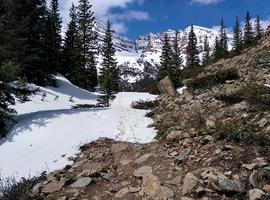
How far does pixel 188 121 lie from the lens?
46.9 feet

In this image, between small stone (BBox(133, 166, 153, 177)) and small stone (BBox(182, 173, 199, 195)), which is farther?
small stone (BBox(133, 166, 153, 177))

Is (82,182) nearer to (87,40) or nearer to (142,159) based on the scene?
(142,159)

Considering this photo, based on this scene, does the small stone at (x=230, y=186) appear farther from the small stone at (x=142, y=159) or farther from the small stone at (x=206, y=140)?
the small stone at (x=142, y=159)

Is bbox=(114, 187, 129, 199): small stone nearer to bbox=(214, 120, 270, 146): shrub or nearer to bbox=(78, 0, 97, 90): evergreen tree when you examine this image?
bbox=(214, 120, 270, 146): shrub

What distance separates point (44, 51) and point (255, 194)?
96.0 feet

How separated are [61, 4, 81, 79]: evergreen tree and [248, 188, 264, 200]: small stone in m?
40.2

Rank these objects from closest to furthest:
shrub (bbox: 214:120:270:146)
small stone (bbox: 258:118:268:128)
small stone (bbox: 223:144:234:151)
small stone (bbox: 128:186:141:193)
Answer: small stone (bbox: 128:186:141:193) → shrub (bbox: 214:120:270:146) → small stone (bbox: 223:144:234:151) → small stone (bbox: 258:118:268:128)

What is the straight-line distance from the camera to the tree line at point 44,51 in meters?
16.8

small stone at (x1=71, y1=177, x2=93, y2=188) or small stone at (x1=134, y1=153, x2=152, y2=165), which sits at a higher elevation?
small stone at (x1=134, y1=153, x2=152, y2=165)

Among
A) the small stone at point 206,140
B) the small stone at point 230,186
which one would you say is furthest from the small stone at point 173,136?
the small stone at point 230,186

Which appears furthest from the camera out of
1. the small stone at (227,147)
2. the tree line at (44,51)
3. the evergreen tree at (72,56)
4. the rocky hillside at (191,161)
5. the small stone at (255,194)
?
the evergreen tree at (72,56)

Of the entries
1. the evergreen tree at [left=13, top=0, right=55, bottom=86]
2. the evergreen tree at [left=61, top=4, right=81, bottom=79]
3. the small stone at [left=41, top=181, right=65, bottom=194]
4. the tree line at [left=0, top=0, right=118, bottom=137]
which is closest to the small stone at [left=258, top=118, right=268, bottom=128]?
the small stone at [left=41, top=181, right=65, bottom=194]

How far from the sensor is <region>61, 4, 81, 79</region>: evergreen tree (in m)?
48.6

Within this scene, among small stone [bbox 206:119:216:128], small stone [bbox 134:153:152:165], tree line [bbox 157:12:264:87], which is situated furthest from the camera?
tree line [bbox 157:12:264:87]
